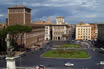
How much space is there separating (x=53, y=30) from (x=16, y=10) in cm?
4594

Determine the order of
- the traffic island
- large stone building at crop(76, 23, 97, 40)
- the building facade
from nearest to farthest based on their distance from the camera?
1. the traffic island
2. the building facade
3. large stone building at crop(76, 23, 97, 40)

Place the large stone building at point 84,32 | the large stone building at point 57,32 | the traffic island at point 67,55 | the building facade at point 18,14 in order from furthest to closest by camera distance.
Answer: the large stone building at point 84,32 → the large stone building at point 57,32 → the building facade at point 18,14 → the traffic island at point 67,55

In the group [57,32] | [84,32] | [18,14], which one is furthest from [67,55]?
[84,32]

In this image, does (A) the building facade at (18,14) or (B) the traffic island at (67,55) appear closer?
(B) the traffic island at (67,55)

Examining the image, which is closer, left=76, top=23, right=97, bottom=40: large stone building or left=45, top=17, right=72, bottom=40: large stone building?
left=45, top=17, right=72, bottom=40: large stone building

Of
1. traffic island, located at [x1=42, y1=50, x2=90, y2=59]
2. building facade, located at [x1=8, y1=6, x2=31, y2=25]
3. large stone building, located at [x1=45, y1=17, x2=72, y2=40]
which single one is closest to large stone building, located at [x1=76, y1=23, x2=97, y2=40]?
large stone building, located at [x1=45, y1=17, x2=72, y2=40]

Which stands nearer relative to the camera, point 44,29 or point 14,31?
point 14,31

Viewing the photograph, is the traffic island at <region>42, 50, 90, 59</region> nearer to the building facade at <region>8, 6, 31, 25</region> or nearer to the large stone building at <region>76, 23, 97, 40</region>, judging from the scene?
the building facade at <region>8, 6, 31, 25</region>

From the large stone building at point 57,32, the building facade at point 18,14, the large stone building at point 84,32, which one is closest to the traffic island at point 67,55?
the building facade at point 18,14

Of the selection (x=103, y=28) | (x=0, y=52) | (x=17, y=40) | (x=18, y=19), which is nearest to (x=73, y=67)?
(x=0, y=52)

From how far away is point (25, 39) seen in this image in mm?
69688

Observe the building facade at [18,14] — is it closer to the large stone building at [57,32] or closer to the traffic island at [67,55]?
the traffic island at [67,55]

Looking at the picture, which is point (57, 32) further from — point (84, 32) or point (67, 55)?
point (67, 55)

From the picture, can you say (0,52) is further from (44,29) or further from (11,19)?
(44,29)
